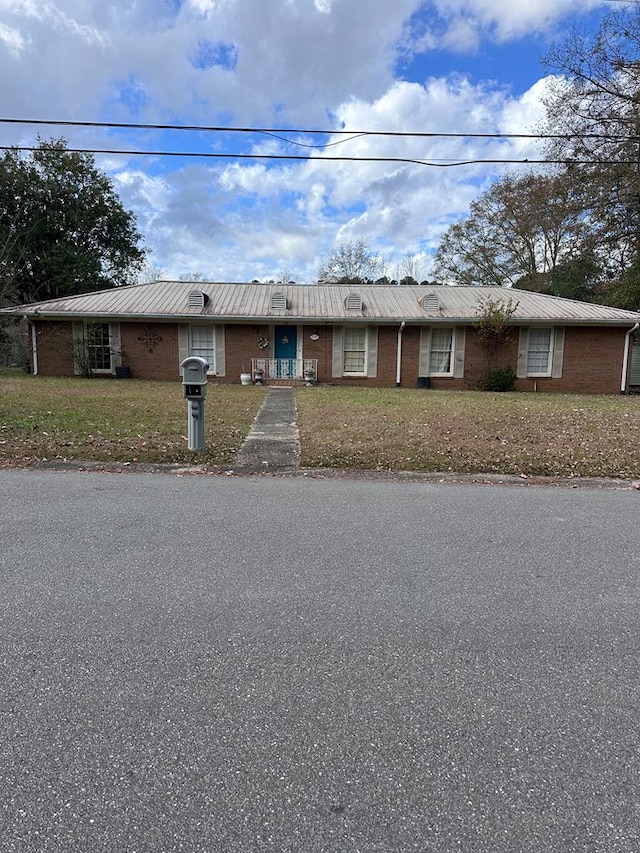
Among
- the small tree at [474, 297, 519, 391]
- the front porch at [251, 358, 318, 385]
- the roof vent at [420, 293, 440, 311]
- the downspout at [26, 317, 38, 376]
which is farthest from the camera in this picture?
the roof vent at [420, 293, 440, 311]

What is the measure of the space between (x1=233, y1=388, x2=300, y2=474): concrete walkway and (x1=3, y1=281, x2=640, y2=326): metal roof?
27.4ft

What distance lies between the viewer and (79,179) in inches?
1185

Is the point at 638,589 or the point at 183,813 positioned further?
the point at 638,589

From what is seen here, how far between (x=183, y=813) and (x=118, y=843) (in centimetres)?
20

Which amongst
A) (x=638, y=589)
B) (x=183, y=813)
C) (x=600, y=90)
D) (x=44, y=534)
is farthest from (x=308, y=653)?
(x=600, y=90)

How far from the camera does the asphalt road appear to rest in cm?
168

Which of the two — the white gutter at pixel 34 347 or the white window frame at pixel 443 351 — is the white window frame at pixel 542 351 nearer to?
the white window frame at pixel 443 351

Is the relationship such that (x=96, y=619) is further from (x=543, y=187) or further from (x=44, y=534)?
(x=543, y=187)

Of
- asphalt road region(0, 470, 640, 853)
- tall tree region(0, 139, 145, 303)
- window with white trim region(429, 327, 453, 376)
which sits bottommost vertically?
asphalt road region(0, 470, 640, 853)

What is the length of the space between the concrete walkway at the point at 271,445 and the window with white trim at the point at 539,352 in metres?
11.8

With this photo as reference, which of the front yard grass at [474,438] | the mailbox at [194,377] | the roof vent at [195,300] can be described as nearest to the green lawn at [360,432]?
the front yard grass at [474,438]

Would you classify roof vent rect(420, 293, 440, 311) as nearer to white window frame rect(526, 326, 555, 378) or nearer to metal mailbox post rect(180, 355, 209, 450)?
white window frame rect(526, 326, 555, 378)

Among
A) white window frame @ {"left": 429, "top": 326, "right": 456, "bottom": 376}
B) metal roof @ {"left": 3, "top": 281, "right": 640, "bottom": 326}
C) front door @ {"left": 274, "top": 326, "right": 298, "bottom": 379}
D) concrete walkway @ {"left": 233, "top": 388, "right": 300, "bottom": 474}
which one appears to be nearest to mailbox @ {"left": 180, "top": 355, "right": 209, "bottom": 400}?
concrete walkway @ {"left": 233, "top": 388, "right": 300, "bottom": 474}

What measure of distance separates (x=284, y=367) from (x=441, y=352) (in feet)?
20.2
